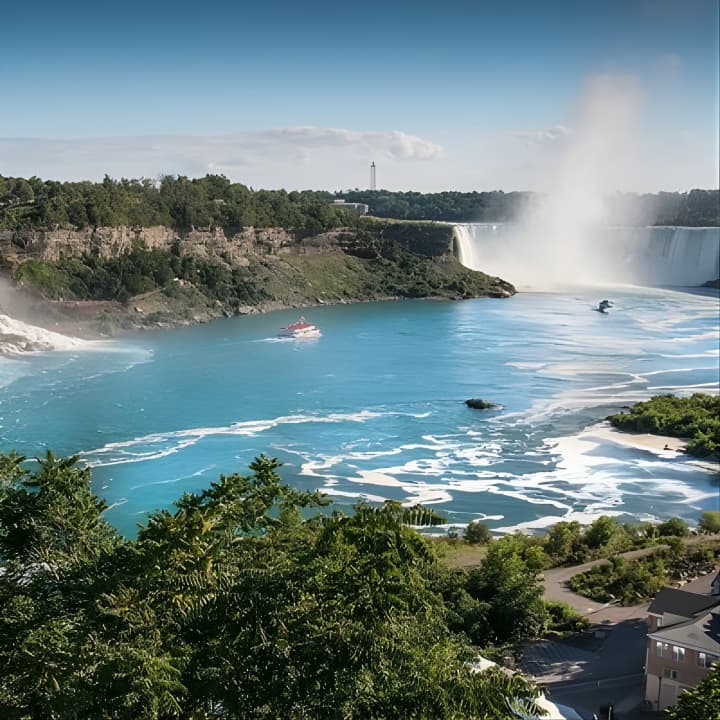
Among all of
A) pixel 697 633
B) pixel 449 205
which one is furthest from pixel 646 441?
pixel 449 205

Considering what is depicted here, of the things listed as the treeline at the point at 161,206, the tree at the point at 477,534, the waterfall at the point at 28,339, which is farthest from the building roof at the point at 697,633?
the treeline at the point at 161,206

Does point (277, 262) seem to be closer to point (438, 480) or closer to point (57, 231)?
point (57, 231)

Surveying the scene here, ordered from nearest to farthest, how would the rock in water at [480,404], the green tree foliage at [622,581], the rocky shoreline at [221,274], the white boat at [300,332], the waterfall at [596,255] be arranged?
the green tree foliage at [622,581] → the rock in water at [480,404] → the white boat at [300,332] → the rocky shoreline at [221,274] → the waterfall at [596,255]

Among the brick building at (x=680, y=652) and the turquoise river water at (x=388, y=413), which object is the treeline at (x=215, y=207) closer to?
the turquoise river water at (x=388, y=413)

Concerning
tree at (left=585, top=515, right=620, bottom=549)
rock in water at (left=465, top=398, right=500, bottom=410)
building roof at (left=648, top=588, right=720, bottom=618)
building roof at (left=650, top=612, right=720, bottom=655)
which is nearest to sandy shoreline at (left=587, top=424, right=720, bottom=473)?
rock in water at (left=465, top=398, right=500, bottom=410)

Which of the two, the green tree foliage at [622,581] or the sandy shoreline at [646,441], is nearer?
the green tree foliage at [622,581]

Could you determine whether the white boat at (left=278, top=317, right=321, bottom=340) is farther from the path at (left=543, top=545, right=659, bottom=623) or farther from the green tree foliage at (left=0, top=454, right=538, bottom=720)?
the green tree foliage at (left=0, top=454, right=538, bottom=720)

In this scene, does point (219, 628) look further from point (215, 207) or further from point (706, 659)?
point (215, 207)
